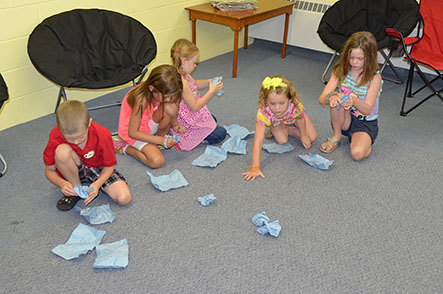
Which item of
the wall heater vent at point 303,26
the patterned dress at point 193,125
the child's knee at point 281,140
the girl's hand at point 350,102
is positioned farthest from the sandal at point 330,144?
the wall heater vent at point 303,26

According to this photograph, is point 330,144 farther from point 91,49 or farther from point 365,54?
point 91,49

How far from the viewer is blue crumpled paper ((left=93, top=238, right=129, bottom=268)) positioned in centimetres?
193

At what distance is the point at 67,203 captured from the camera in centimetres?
231

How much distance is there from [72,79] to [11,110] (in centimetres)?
65

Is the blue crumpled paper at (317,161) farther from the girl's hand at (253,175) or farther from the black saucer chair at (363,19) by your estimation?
the black saucer chair at (363,19)

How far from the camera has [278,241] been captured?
6.95 ft

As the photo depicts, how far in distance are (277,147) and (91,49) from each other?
5.16ft

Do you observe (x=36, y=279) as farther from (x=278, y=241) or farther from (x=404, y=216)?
(x=404, y=216)

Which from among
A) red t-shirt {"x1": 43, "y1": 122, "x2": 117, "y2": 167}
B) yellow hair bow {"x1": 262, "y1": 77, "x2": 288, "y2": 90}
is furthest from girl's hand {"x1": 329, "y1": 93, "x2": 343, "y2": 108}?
red t-shirt {"x1": 43, "y1": 122, "x2": 117, "y2": 167}

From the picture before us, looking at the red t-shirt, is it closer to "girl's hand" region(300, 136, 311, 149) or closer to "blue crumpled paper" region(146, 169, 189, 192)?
"blue crumpled paper" region(146, 169, 189, 192)

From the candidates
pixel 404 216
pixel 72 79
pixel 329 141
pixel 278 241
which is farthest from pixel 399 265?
pixel 72 79

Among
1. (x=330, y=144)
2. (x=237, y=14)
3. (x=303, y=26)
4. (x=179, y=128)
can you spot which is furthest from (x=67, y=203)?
(x=303, y=26)

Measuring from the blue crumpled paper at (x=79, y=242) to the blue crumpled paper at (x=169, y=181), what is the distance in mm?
476

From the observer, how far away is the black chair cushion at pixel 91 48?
9.55ft
